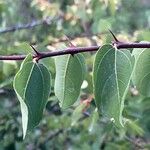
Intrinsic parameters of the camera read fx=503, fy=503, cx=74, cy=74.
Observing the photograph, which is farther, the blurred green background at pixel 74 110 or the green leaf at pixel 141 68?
the blurred green background at pixel 74 110

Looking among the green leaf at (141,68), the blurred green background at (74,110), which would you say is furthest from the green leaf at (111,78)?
the blurred green background at (74,110)

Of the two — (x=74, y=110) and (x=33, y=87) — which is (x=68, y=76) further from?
(x=74, y=110)

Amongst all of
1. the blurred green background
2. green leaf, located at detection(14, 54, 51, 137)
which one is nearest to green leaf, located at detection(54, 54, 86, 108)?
green leaf, located at detection(14, 54, 51, 137)

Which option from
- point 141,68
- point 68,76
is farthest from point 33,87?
point 141,68

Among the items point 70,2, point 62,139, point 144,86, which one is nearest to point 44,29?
point 70,2

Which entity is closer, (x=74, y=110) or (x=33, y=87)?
(x=33, y=87)

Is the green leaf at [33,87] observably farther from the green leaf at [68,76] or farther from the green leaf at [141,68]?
the green leaf at [141,68]
